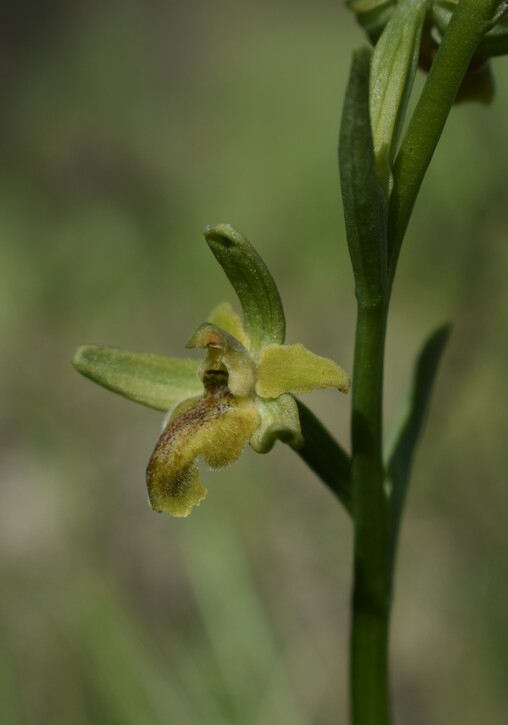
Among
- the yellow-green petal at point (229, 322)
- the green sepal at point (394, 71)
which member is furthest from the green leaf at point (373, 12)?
the yellow-green petal at point (229, 322)

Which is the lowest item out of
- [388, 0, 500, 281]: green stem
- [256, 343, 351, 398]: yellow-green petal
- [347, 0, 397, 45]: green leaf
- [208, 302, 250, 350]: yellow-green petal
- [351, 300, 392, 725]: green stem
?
[351, 300, 392, 725]: green stem

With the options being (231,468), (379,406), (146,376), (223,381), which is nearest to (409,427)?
(379,406)

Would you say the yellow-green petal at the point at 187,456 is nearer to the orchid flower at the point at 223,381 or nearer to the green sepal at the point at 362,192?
the orchid flower at the point at 223,381

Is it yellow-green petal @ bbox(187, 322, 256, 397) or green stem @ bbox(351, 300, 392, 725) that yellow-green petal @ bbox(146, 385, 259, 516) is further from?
green stem @ bbox(351, 300, 392, 725)

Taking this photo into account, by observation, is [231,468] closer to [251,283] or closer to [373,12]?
[251,283]

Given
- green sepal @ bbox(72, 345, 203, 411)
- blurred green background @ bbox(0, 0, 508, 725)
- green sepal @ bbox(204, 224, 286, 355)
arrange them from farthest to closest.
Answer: blurred green background @ bbox(0, 0, 508, 725)
green sepal @ bbox(72, 345, 203, 411)
green sepal @ bbox(204, 224, 286, 355)

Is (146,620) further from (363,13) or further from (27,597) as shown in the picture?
(363,13)

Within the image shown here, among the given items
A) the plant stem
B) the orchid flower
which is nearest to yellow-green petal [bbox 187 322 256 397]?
the orchid flower

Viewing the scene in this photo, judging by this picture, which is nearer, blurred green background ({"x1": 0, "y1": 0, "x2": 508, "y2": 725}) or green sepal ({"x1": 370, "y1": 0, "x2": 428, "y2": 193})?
green sepal ({"x1": 370, "y1": 0, "x2": 428, "y2": 193})
